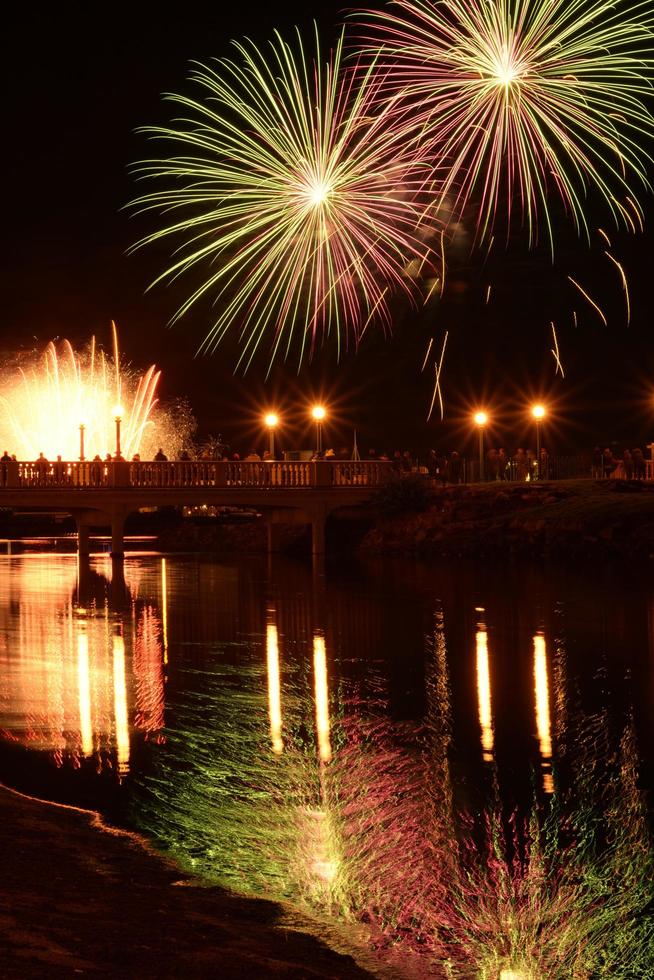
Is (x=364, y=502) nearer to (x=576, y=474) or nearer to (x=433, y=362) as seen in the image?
(x=576, y=474)

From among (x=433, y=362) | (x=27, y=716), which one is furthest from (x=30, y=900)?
(x=433, y=362)

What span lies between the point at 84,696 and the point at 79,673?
90.3 inches

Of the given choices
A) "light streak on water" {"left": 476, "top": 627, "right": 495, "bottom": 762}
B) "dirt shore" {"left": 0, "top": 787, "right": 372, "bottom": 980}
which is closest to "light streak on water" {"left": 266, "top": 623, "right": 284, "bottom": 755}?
"light streak on water" {"left": 476, "top": 627, "right": 495, "bottom": 762}

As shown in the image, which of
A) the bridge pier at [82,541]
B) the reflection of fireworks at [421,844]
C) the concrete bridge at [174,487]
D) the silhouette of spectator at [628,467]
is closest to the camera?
the reflection of fireworks at [421,844]

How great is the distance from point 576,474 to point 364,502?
14.0 metres

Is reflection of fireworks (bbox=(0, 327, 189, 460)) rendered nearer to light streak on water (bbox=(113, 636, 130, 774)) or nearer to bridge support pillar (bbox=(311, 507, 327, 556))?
bridge support pillar (bbox=(311, 507, 327, 556))

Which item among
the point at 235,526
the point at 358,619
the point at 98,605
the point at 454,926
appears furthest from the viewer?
the point at 235,526

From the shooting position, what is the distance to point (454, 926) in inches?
361

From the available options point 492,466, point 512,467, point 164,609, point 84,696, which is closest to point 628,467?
point 512,467

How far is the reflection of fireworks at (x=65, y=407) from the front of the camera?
Answer: 57156 millimetres

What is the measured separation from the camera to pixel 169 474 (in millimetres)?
42688

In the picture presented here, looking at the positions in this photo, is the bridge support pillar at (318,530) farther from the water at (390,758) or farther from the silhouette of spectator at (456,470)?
the silhouette of spectator at (456,470)

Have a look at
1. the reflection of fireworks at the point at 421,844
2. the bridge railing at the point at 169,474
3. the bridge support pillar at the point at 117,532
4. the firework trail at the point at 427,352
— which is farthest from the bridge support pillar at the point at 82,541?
the firework trail at the point at 427,352

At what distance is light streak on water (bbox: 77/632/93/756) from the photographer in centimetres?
1523
